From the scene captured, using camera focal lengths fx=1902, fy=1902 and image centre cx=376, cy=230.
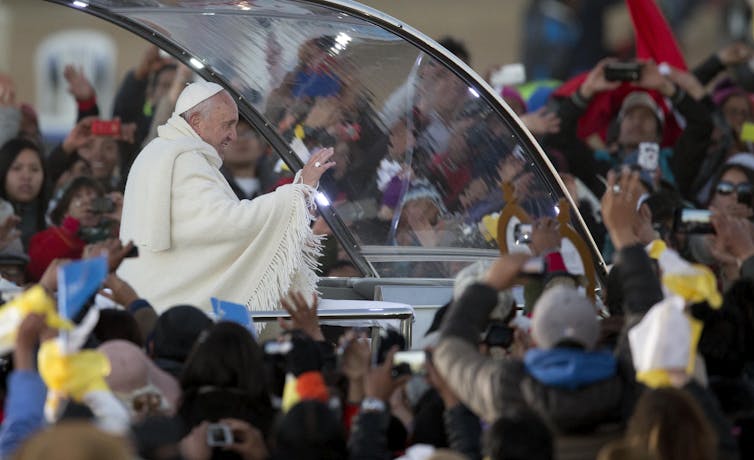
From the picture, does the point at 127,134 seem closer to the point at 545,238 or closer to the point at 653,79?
the point at 653,79

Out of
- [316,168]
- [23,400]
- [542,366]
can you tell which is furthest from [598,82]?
[23,400]

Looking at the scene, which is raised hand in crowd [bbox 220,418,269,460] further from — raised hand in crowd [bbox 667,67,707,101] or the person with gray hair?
raised hand in crowd [bbox 667,67,707,101]

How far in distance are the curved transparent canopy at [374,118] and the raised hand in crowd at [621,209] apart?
2.19m

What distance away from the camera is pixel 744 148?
12.4m

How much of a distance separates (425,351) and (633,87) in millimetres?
5704

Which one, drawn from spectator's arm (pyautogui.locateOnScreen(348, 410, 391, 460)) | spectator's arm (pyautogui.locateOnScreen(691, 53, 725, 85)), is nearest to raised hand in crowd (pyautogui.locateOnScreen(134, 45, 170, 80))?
spectator's arm (pyautogui.locateOnScreen(691, 53, 725, 85))

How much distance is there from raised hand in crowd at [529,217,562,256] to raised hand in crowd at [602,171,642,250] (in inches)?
40.0

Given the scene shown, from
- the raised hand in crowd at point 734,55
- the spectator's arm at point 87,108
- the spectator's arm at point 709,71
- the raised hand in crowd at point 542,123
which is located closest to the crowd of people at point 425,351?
the raised hand in crowd at point 542,123

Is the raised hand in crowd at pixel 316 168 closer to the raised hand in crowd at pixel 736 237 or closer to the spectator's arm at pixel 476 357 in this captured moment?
the raised hand in crowd at pixel 736 237

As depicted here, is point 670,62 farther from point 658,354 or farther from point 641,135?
point 658,354

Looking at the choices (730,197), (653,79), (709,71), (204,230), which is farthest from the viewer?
(709,71)

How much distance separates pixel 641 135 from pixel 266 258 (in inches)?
147

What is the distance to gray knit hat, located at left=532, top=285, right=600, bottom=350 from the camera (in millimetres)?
5668

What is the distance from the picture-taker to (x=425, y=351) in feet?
20.5
